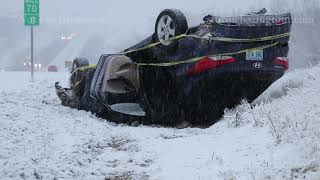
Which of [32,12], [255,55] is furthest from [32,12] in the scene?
[255,55]

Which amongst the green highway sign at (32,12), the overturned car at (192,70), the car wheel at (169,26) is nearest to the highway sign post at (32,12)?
the green highway sign at (32,12)

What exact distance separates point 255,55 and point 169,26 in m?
1.50

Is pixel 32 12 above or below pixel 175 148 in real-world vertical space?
above

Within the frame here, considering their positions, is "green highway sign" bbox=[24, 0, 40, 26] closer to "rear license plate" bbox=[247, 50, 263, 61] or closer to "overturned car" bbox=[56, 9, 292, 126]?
"overturned car" bbox=[56, 9, 292, 126]

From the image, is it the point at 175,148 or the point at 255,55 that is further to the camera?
the point at 255,55

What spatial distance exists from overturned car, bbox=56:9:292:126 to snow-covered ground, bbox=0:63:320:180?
1.58ft

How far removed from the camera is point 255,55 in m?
7.95

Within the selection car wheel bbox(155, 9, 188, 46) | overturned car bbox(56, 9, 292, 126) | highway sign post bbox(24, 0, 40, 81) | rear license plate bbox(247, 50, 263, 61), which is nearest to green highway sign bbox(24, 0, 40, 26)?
highway sign post bbox(24, 0, 40, 81)

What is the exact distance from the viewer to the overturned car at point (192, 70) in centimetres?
785

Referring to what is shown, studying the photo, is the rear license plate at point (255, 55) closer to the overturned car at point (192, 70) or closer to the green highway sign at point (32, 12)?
the overturned car at point (192, 70)

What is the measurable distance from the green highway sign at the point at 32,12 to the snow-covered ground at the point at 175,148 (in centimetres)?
1465

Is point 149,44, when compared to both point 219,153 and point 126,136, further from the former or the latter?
point 219,153

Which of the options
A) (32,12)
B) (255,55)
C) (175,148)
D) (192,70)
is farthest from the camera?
(32,12)

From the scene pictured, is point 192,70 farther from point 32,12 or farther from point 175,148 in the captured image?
point 32,12
